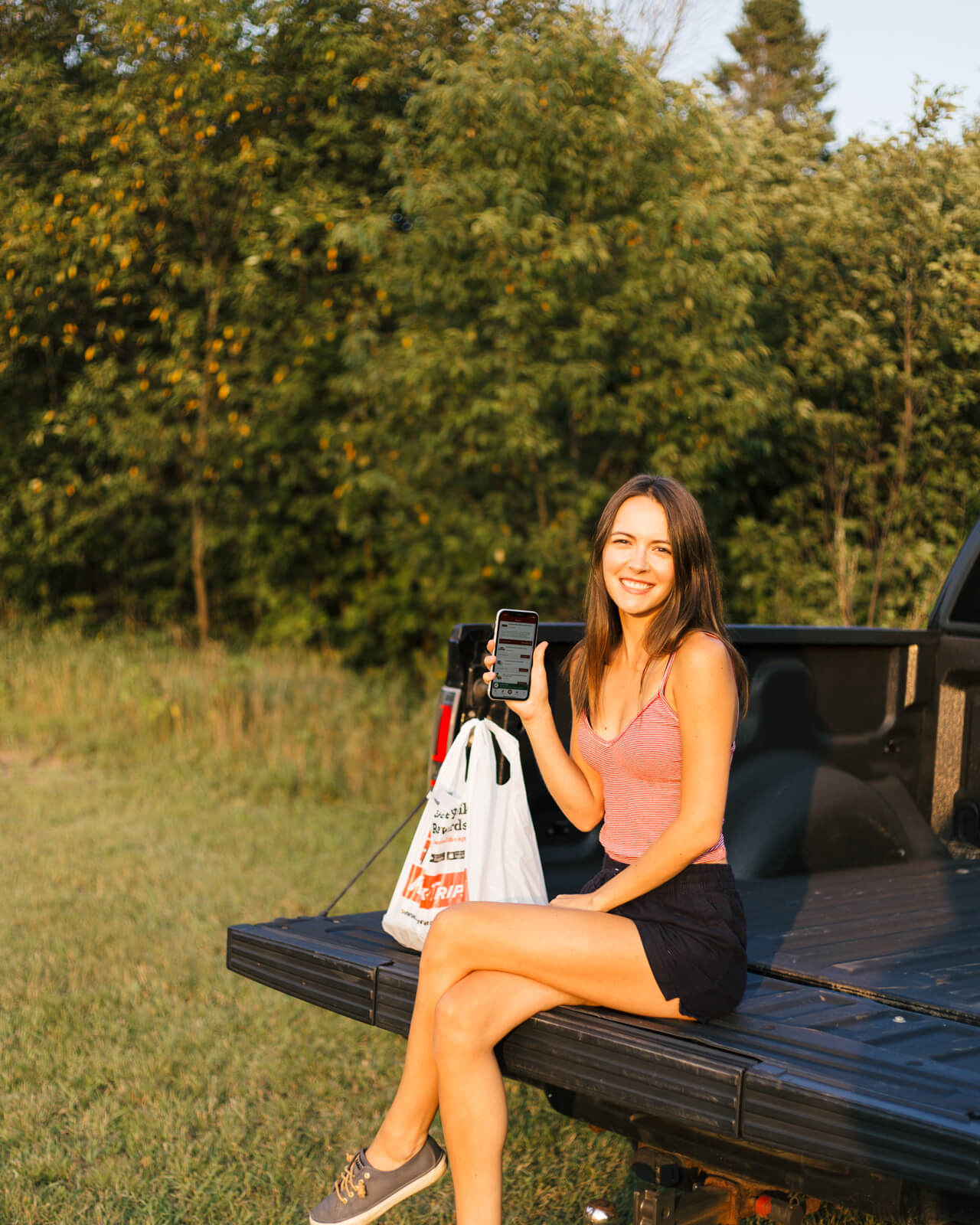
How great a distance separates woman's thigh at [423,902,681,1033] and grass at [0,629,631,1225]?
1142 millimetres

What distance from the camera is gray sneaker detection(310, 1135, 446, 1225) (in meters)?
2.67

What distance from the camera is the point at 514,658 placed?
9.93ft

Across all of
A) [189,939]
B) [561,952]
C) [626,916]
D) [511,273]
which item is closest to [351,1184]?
[561,952]

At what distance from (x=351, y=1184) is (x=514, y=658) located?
3.72ft

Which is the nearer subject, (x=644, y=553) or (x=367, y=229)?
(x=644, y=553)

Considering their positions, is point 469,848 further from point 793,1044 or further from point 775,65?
point 775,65

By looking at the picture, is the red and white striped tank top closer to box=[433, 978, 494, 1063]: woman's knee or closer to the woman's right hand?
the woman's right hand

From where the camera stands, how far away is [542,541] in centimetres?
959

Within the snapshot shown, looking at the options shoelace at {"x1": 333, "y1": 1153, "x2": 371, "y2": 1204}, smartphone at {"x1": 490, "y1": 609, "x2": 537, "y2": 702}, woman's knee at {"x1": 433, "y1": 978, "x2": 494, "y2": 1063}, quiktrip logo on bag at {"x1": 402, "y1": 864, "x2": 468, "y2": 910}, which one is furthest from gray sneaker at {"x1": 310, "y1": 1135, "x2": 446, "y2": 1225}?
smartphone at {"x1": 490, "y1": 609, "x2": 537, "y2": 702}

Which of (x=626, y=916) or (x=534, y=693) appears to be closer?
(x=626, y=916)

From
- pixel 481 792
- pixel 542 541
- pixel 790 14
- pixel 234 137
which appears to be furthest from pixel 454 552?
pixel 481 792

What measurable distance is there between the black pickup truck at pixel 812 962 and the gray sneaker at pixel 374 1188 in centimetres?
26

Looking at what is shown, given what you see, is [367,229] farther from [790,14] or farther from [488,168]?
[790,14]

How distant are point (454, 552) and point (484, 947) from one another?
7704mm
